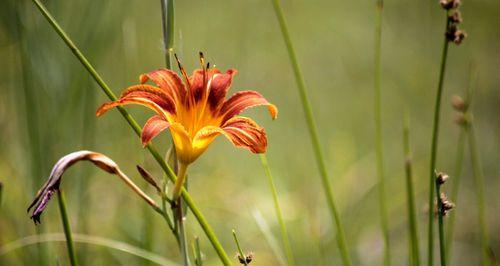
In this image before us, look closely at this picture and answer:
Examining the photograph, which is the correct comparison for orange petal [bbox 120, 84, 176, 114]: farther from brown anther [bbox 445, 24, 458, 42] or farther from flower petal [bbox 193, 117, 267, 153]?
brown anther [bbox 445, 24, 458, 42]

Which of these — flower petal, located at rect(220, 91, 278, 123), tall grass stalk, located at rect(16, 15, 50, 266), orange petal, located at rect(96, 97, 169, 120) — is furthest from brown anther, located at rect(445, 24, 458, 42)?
tall grass stalk, located at rect(16, 15, 50, 266)

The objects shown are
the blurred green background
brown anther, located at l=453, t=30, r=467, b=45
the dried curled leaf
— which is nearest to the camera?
the dried curled leaf

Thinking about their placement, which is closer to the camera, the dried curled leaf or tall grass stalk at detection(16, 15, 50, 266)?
the dried curled leaf

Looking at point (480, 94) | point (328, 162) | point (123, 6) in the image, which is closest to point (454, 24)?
point (123, 6)

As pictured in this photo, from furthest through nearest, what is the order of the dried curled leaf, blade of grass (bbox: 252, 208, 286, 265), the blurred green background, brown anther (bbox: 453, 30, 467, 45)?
the blurred green background → blade of grass (bbox: 252, 208, 286, 265) → brown anther (bbox: 453, 30, 467, 45) → the dried curled leaf

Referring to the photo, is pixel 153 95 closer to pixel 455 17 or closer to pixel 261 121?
pixel 455 17

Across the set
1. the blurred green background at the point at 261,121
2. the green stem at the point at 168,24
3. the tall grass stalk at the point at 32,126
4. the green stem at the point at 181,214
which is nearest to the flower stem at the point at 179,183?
the green stem at the point at 181,214

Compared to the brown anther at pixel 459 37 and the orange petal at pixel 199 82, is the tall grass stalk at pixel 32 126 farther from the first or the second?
the brown anther at pixel 459 37
